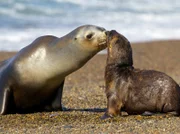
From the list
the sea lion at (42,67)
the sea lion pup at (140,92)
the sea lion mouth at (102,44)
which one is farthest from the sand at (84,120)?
the sea lion mouth at (102,44)

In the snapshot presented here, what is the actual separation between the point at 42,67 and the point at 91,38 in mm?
817

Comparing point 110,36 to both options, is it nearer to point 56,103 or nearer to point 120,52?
point 120,52

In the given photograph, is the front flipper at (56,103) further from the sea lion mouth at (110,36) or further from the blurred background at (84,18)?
the blurred background at (84,18)

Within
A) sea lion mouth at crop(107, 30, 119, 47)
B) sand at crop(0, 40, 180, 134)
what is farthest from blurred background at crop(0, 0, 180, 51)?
sea lion mouth at crop(107, 30, 119, 47)

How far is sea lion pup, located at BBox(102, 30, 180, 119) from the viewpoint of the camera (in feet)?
25.1

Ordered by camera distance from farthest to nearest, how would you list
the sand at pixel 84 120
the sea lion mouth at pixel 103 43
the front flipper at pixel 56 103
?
1. the front flipper at pixel 56 103
2. the sea lion mouth at pixel 103 43
3. the sand at pixel 84 120

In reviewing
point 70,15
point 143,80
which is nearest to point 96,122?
point 143,80

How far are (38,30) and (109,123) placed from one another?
13050 millimetres

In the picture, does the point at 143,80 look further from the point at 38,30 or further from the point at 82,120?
the point at 38,30

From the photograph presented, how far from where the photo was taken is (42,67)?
28.8ft

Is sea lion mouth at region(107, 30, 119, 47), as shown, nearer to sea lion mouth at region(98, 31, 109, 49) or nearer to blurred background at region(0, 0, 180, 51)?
sea lion mouth at region(98, 31, 109, 49)

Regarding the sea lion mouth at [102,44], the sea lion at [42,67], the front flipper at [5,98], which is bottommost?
the front flipper at [5,98]

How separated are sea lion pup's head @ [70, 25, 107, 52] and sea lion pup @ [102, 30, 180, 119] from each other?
0.67 meters

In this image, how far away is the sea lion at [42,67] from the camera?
28.5 ft
